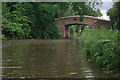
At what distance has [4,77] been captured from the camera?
543cm

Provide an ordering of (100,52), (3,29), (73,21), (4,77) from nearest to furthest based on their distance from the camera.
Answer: (4,77)
(100,52)
(3,29)
(73,21)

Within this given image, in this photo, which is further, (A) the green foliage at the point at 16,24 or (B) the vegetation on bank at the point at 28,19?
(B) the vegetation on bank at the point at 28,19

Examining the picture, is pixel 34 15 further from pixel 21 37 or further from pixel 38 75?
pixel 38 75

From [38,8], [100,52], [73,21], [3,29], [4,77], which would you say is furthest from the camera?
[73,21]

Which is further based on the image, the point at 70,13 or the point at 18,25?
the point at 70,13

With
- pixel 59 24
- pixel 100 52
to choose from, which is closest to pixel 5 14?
pixel 59 24

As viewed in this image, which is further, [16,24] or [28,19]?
[28,19]

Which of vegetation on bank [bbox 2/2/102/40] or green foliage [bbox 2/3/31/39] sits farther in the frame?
vegetation on bank [bbox 2/2/102/40]

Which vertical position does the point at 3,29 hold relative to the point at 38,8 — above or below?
Result: below

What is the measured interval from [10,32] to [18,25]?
123 centimetres

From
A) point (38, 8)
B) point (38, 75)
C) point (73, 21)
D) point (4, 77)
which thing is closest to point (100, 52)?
point (38, 75)

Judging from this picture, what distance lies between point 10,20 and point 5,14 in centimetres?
134

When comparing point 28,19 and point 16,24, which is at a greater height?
point 28,19

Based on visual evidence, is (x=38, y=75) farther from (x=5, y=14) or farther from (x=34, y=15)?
(x=34, y=15)
